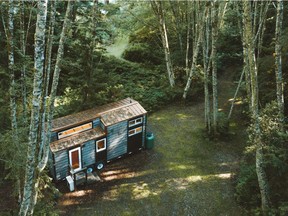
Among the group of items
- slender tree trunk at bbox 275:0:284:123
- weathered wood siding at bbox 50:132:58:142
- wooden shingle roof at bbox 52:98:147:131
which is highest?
slender tree trunk at bbox 275:0:284:123

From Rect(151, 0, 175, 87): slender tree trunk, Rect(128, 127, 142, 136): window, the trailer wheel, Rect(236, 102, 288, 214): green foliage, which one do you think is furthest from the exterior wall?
Rect(151, 0, 175, 87): slender tree trunk

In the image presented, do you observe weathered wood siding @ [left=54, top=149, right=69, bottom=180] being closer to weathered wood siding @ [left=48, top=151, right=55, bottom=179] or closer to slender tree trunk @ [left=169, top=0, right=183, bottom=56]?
weathered wood siding @ [left=48, top=151, right=55, bottom=179]

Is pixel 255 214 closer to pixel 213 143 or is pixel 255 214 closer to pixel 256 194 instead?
pixel 256 194

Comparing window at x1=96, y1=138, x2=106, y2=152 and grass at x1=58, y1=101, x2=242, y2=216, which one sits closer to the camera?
grass at x1=58, y1=101, x2=242, y2=216

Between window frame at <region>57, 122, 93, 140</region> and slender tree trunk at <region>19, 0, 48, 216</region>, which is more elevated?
slender tree trunk at <region>19, 0, 48, 216</region>

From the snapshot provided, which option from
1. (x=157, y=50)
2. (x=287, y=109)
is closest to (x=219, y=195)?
(x=287, y=109)

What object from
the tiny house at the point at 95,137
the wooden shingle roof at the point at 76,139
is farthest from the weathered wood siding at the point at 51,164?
the wooden shingle roof at the point at 76,139

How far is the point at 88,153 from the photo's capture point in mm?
11391

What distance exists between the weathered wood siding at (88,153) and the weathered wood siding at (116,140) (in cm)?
74

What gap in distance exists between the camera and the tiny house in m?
10.8

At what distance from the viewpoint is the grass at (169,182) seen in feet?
32.7

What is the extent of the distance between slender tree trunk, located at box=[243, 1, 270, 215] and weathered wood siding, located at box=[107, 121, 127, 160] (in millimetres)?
5497

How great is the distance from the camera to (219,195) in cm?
1052

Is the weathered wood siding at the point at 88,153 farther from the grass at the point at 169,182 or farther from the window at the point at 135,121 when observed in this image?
the window at the point at 135,121
